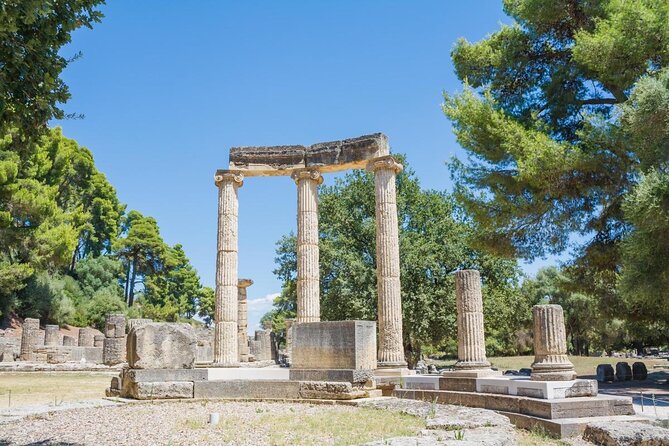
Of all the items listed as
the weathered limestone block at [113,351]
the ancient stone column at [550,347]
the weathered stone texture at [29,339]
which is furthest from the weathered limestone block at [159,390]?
the weathered stone texture at [29,339]

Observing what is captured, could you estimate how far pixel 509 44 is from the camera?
17453mm

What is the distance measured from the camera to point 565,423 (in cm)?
778

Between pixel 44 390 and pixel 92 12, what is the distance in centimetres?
1222

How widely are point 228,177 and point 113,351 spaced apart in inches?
487

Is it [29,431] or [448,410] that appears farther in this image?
[448,410]

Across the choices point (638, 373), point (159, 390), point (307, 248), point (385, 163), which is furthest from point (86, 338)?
point (638, 373)

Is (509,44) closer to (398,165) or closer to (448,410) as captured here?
(398,165)

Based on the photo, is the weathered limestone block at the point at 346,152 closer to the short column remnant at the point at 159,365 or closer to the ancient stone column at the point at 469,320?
the ancient stone column at the point at 469,320

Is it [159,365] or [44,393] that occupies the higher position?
[159,365]

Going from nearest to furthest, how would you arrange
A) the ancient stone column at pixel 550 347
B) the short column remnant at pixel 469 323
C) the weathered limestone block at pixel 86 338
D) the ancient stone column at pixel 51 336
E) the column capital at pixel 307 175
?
the ancient stone column at pixel 550 347 < the short column remnant at pixel 469 323 < the column capital at pixel 307 175 < the ancient stone column at pixel 51 336 < the weathered limestone block at pixel 86 338

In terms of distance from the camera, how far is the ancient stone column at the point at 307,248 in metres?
17.7

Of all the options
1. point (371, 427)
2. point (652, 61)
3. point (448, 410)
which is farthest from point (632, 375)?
point (371, 427)

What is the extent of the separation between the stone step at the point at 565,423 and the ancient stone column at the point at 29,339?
84.3 ft

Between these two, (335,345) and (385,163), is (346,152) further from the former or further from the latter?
(335,345)
